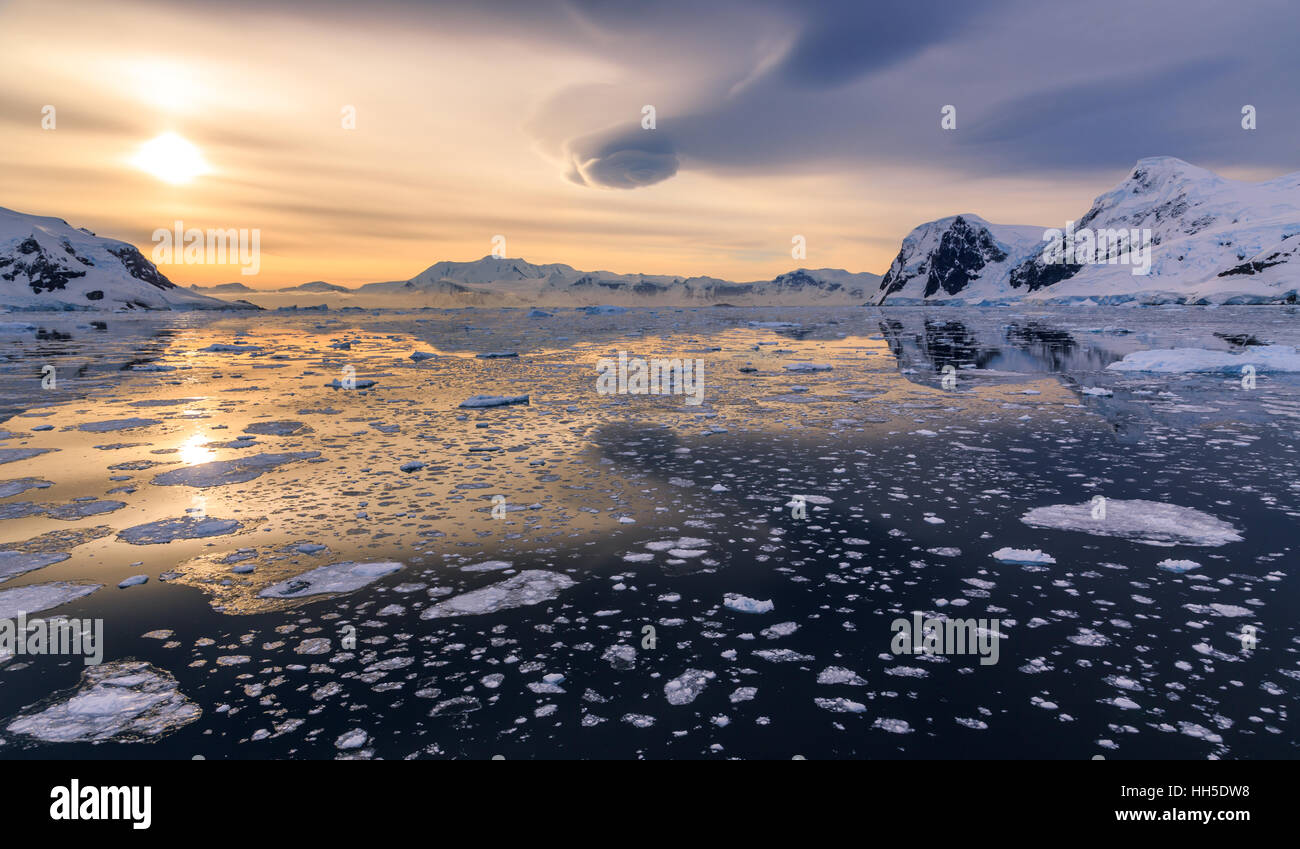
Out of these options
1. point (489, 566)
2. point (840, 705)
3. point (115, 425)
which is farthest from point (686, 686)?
point (115, 425)

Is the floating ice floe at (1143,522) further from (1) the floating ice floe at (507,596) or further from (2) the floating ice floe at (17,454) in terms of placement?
(2) the floating ice floe at (17,454)

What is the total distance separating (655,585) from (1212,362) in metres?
22.0

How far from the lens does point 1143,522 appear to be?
21.7ft

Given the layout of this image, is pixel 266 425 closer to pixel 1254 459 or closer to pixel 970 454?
pixel 970 454

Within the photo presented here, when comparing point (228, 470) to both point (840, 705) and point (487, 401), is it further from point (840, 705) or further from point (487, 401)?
point (840, 705)

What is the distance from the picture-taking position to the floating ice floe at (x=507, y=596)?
4.97 metres

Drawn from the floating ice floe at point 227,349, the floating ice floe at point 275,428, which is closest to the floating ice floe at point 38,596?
the floating ice floe at point 275,428

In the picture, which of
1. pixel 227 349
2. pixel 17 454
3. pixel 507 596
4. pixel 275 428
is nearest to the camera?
pixel 507 596

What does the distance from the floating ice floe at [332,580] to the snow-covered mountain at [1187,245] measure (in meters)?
123

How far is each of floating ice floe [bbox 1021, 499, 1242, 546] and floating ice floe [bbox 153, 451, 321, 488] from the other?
988cm

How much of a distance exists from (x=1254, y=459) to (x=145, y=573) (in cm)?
1352

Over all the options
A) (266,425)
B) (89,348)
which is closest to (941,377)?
(266,425)

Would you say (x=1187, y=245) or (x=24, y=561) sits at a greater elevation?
(x=1187, y=245)
